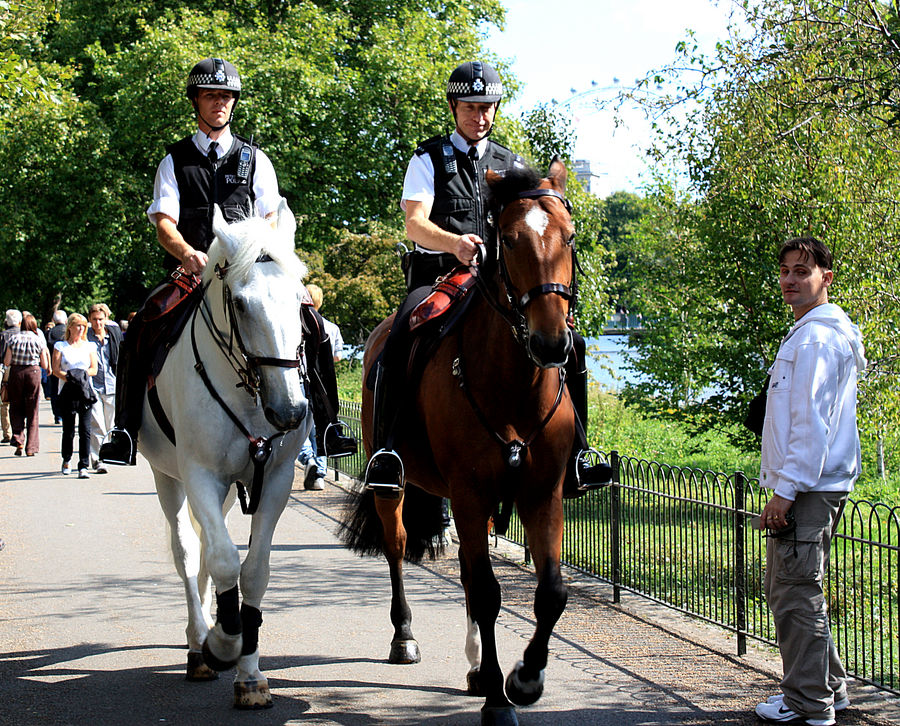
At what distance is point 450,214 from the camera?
21.6 ft

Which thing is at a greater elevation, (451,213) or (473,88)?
(473,88)

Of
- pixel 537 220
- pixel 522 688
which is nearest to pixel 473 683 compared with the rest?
pixel 522 688

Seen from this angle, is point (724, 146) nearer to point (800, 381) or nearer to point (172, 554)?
point (800, 381)

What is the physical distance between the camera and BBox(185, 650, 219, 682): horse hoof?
20.3 ft

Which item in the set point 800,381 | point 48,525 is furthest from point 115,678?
point 48,525

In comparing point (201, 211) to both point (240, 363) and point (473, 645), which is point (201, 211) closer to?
point (240, 363)

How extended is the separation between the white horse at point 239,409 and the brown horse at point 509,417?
0.86 m

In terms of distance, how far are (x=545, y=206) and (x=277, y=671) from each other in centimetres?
332

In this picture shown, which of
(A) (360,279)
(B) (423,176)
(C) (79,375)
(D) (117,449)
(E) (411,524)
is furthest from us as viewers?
(A) (360,279)

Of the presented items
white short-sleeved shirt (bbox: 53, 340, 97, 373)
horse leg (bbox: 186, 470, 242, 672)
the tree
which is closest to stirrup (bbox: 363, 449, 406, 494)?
horse leg (bbox: 186, 470, 242, 672)

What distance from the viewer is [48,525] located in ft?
38.5

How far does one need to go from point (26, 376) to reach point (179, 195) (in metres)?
13.1

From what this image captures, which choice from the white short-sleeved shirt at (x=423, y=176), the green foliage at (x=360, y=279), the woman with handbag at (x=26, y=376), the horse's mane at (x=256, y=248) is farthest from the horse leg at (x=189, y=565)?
the green foliage at (x=360, y=279)

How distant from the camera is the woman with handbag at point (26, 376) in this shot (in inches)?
722
